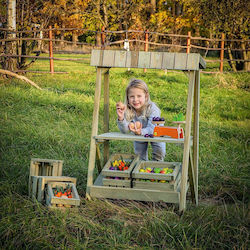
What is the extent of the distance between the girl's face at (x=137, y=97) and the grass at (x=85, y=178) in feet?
3.15

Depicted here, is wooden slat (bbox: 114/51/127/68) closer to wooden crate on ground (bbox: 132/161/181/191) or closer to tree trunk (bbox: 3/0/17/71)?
wooden crate on ground (bbox: 132/161/181/191)

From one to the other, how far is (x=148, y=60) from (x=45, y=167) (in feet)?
5.15

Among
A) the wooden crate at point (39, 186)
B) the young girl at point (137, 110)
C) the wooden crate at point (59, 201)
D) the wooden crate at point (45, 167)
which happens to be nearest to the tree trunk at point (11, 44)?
the wooden crate at point (45, 167)

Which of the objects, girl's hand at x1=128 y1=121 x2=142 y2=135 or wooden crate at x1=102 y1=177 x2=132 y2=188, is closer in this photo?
wooden crate at x1=102 y1=177 x2=132 y2=188

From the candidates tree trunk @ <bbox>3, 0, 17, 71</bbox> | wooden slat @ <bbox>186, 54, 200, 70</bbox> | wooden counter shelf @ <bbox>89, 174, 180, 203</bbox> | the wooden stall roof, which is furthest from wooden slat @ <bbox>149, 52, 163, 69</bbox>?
tree trunk @ <bbox>3, 0, 17, 71</bbox>

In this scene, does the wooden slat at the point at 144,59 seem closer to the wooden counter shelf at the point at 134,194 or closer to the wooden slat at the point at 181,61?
the wooden slat at the point at 181,61

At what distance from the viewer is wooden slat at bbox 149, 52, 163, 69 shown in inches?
137

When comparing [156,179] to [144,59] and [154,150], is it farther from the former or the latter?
[144,59]

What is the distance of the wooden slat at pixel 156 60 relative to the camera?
3473mm

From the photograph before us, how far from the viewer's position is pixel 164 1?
99.8 feet

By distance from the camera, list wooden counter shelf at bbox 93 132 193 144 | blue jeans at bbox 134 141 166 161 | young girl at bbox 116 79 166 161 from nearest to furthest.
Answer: wooden counter shelf at bbox 93 132 193 144, young girl at bbox 116 79 166 161, blue jeans at bbox 134 141 166 161

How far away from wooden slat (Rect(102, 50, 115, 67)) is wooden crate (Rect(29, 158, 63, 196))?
1.14 metres

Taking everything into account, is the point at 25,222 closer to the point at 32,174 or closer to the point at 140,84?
the point at 32,174

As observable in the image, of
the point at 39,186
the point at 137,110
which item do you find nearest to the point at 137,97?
the point at 137,110
